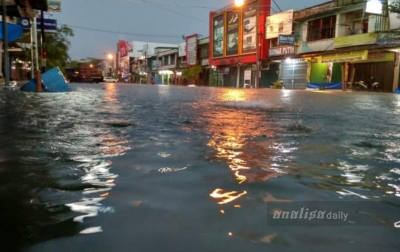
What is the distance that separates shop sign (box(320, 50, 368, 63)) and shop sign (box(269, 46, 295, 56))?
3.45 m

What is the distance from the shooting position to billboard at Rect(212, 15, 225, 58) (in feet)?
140

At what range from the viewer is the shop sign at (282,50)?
30.0 meters

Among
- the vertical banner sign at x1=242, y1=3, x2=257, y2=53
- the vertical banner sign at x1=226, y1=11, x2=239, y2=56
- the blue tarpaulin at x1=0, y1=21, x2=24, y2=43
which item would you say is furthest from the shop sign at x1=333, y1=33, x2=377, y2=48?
the blue tarpaulin at x1=0, y1=21, x2=24, y2=43

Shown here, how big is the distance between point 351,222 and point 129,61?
86.8 meters

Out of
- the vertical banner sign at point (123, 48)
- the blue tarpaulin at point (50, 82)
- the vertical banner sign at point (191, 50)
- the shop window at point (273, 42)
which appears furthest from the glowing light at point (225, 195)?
the vertical banner sign at point (123, 48)

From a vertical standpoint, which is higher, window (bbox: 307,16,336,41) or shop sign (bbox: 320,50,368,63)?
window (bbox: 307,16,336,41)

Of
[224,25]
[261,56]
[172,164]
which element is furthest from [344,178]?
[224,25]

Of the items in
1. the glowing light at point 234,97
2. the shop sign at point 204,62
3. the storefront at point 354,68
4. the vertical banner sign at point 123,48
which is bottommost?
the glowing light at point 234,97

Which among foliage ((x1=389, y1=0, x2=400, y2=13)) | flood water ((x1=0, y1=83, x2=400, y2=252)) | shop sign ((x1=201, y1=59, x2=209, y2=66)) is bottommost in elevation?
flood water ((x1=0, y1=83, x2=400, y2=252))

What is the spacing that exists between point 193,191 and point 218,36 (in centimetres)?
4315

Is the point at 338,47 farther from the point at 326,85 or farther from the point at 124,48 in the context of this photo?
the point at 124,48

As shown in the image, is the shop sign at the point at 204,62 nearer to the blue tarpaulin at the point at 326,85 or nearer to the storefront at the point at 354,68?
the storefront at the point at 354,68

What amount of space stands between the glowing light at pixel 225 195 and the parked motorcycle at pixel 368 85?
935 inches

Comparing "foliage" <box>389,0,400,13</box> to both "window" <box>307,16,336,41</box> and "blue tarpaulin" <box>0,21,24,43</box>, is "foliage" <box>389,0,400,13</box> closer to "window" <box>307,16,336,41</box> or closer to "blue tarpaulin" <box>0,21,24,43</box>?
"window" <box>307,16,336,41</box>
